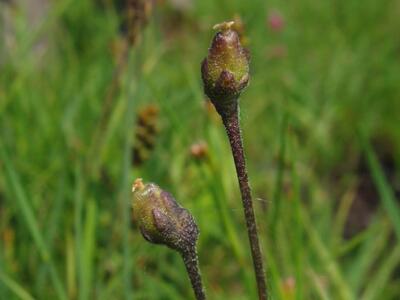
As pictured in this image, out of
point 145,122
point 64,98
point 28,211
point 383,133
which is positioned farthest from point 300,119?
point 28,211

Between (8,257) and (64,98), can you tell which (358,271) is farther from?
(64,98)

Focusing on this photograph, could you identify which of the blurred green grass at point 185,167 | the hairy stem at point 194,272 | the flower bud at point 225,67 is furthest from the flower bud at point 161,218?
the blurred green grass at point 185,167

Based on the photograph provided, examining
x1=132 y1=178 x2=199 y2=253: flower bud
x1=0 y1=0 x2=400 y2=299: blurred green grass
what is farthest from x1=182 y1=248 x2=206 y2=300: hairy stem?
x1=0 y1=0 x2=400 y2=299: blurred green grass

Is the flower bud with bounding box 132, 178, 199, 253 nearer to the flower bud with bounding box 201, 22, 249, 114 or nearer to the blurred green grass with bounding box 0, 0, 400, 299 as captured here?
the flower bud with bounding box 201, 22, 249, 114

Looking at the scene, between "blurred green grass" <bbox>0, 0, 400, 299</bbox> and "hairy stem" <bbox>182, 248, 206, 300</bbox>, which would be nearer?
"hairy stem" <bbox>182, 248, 206, 300</bbox>

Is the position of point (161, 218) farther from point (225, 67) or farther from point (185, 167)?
point (185, 167)

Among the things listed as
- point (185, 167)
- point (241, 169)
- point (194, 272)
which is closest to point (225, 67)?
point (241, 169)
